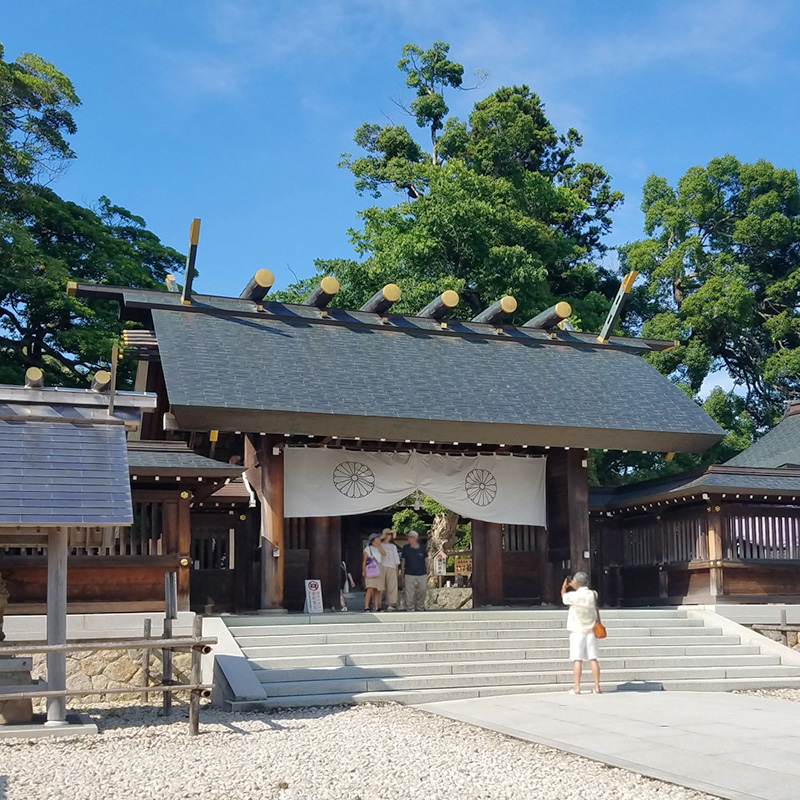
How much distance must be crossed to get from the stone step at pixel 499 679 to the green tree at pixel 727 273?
17.0 metres

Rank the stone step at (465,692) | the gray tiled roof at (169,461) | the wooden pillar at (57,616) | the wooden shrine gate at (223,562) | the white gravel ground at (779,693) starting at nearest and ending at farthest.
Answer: the wooden pillar at (57,616) < the stone step at (465,692) < the white gravel ground at (779,693) < the gray tiled roof at (169,461) < the wooden shrine gate at (223,562)

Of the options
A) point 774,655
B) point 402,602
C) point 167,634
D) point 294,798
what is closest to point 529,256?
point 402,602

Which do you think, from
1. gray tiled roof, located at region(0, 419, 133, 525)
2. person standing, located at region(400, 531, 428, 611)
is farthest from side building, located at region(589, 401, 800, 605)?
gray tiled roof, located at region(0, 419, 133, 525)

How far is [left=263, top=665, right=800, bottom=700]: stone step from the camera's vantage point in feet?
35.0

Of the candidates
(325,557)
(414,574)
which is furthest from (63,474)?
(414,574)

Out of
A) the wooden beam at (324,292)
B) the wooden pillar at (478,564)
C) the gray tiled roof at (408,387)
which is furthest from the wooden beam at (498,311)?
the wooden pillar at (478,564)

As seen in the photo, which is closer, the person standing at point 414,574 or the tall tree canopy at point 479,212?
the person standing at point 414,574

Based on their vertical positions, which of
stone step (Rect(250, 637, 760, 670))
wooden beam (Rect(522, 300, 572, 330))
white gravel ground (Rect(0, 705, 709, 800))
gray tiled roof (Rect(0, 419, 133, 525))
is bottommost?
white gravel ground (Rect(0, 705, 709, 800))

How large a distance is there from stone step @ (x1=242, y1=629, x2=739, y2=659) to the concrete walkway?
186cm

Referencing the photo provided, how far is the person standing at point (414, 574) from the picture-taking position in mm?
15453

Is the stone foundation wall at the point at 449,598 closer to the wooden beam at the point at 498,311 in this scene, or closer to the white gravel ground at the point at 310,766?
the wooden beam at the point at 498,311

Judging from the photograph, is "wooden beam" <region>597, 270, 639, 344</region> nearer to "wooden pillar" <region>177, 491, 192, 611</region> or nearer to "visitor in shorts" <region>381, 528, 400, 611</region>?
"visitor in shorts" <region>381, 528, 400, 611</region>

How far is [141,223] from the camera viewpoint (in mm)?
28406

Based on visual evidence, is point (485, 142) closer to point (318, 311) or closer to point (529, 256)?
point (529, 256)
